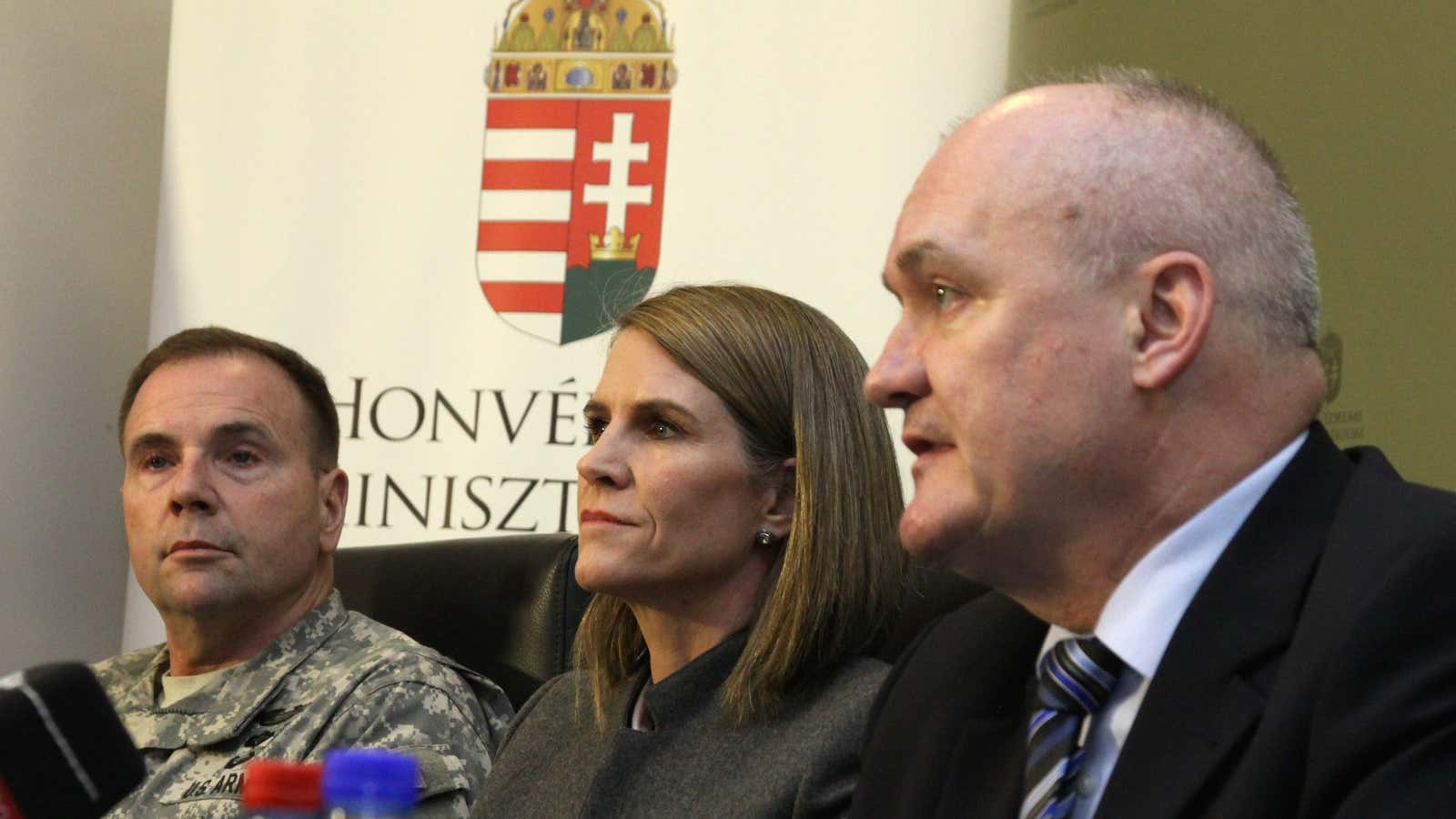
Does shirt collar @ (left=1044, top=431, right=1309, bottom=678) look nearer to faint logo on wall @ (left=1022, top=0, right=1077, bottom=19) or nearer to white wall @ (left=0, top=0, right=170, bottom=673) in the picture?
faint logo on wall @ (left=1022, top=0, right=1077, bottom=19)

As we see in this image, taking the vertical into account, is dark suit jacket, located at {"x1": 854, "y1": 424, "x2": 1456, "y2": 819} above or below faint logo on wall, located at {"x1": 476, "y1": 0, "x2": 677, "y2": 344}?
below

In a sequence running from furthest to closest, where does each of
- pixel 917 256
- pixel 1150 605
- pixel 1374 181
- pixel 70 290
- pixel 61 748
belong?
pixel 70 290
pixel 1374 181
pixel 917 256
pixel 1150 605
pixel 61 748

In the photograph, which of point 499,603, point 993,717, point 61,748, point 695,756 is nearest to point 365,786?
point 61,748

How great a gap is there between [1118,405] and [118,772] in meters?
0.81

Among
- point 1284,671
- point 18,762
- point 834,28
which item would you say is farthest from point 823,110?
point 18,762

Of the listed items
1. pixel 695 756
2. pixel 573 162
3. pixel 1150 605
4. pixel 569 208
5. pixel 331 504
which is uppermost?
pixel 573 162

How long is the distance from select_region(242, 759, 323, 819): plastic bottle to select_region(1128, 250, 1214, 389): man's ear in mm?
757

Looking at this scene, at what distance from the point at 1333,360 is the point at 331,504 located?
1736 millimetres

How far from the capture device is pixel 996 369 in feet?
4.58

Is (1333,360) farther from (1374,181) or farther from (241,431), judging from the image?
(241,431)

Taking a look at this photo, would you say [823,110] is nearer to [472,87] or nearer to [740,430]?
[472,87]

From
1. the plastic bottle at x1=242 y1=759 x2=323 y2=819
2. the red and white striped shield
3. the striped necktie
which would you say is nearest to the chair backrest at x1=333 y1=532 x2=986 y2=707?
the red and white striped shield

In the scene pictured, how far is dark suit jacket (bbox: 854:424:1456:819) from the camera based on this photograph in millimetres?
1104

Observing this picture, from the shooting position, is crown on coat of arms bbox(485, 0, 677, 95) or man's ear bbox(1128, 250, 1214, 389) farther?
crown on coat of arms bbox(485, 0, 677, 95)
